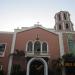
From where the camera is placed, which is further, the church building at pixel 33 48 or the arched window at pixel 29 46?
the arched window at pixel 29 46

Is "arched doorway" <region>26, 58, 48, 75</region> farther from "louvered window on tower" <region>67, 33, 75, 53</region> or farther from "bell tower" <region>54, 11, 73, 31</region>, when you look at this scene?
"bell tower" <region>54, 11, 73, 31</region>

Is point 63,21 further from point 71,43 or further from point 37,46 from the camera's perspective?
point 37,46

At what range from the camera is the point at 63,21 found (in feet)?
148

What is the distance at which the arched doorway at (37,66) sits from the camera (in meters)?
20.8

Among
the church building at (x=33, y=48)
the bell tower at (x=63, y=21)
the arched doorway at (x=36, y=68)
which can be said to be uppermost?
the bell tower at (x=63, y=21)

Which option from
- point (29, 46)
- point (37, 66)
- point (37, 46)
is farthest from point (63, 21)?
point (37, 66)

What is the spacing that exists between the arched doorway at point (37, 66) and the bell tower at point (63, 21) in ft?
82.5

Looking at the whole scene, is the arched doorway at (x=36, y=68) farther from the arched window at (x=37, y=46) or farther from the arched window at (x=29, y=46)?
the arched window at (x=29, y=46)

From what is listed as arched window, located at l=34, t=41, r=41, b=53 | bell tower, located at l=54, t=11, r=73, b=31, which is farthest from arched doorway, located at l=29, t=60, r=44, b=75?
bell tower, located at l=54, t=11, r=73, b=31

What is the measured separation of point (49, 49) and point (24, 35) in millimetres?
4997

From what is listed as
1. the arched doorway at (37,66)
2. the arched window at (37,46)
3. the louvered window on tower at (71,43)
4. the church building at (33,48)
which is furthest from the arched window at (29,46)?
the louvered window on tower at (71,43)

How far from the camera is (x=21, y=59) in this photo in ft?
71.5

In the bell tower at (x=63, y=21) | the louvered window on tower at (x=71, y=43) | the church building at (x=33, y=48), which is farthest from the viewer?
the bell tower at (x=63, y=21)

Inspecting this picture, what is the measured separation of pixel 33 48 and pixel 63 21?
25.1m
